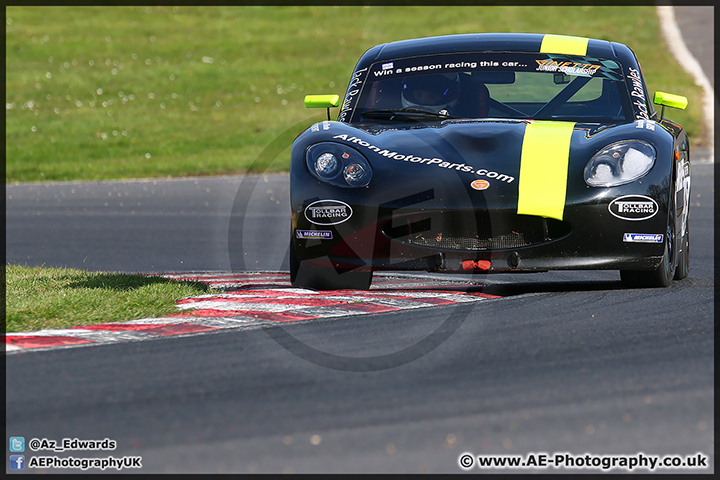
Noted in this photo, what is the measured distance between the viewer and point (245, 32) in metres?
34.2

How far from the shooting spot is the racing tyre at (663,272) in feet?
16.6

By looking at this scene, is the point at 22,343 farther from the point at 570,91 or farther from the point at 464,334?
the point at 570,91

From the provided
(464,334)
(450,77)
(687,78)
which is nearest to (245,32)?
(687,78)

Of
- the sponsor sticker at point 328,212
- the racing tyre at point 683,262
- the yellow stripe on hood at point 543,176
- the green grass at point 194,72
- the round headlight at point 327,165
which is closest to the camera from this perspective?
the yellow stripe on hood at point 543,176

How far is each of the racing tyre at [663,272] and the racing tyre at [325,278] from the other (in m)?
1.41

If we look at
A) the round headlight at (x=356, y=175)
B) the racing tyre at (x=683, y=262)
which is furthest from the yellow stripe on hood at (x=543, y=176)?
the racing tyre at (x=683, y=262)

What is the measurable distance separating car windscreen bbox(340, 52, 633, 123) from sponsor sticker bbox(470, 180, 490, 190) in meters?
1.09

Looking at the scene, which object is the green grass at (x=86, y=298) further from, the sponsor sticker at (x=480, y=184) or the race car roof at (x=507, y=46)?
the race car roof at (x=507, y=46)

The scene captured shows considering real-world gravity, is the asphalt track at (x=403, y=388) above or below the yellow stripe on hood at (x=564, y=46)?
below

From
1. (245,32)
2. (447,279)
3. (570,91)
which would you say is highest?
(245,32)

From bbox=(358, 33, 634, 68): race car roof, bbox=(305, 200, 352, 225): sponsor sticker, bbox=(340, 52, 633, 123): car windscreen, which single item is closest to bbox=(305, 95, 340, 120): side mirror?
bbox=(340, 52, 633, 123): car windscreen

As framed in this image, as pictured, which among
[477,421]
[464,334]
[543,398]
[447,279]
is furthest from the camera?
[447,279]

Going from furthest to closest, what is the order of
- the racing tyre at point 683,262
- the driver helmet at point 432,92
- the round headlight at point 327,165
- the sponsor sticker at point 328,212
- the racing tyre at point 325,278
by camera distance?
the driver helmet at point 432,92 < the racing tyre at point 683,262 < the racing tyre at point 325,278 < the round headlight at point 327,165 < the sponsor sticker at point 328,212

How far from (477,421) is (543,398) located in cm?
31
